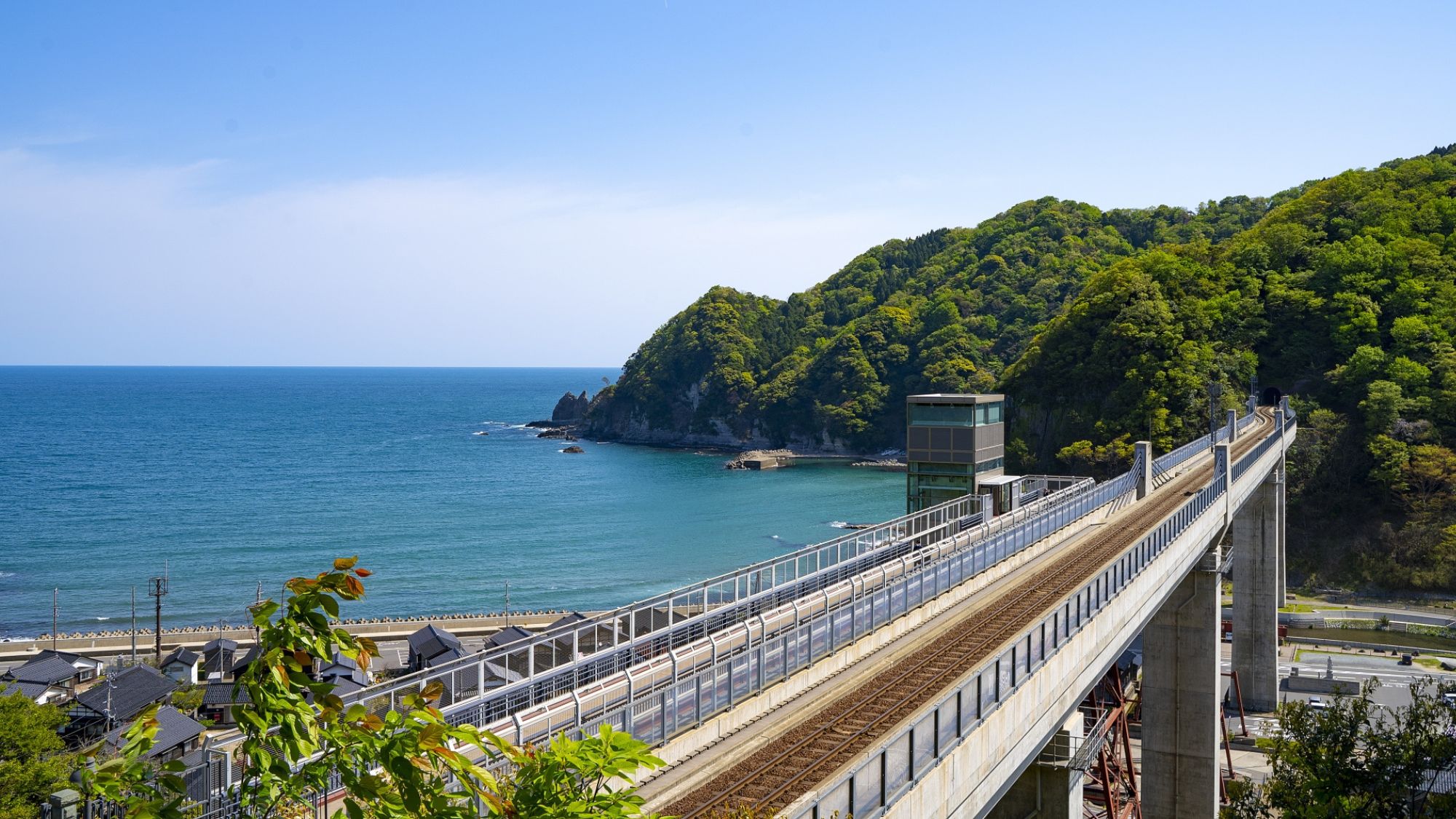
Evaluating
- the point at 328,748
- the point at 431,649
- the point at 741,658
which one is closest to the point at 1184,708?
the point at 741,658

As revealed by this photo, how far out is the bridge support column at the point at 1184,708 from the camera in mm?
35938

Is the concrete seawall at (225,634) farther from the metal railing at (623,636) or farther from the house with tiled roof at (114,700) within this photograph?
the metal railing at (623,636)

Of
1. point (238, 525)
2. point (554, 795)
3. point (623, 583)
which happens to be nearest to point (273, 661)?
point (554, 795)

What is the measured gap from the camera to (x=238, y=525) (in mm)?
96250

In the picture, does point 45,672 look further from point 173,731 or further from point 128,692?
point 173,731

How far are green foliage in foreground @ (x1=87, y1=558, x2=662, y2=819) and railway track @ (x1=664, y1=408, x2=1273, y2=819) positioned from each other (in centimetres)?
621

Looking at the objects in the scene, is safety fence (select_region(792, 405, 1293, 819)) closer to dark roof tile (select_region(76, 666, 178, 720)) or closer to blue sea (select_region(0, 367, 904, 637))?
dark roof tile (select_region(76, 666, 178, 720))

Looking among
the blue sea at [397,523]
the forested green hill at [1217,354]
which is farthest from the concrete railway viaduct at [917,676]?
the forested green hill at [1217,354]

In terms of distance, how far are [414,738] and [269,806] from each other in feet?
2.73

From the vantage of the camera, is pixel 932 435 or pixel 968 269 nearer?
pixel 932 435

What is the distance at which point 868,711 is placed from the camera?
1670 cm

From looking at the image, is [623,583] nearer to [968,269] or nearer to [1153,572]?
[1153,572]

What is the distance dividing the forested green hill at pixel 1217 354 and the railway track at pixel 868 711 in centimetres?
5770

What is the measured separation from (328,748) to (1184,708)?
1432 inches
